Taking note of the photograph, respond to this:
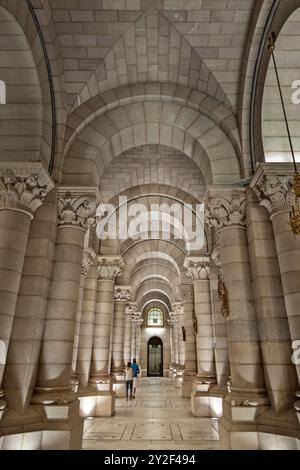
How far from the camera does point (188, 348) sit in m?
14.3

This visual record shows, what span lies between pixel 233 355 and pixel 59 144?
586 centimetres

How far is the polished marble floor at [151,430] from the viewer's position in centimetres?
630

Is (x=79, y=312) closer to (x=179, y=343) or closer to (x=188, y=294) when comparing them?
(x=188, y=294)

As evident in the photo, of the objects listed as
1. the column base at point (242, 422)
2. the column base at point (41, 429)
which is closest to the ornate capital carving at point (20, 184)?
the column base at point (41, 429)

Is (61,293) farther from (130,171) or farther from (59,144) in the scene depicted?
(130,171)

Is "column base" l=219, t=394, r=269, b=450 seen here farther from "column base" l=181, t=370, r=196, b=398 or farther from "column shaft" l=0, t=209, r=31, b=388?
"column base" l=181, t=370, r=196, b=398

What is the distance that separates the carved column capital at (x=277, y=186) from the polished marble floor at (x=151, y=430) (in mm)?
4925

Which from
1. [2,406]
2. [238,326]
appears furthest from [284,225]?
[2,406]

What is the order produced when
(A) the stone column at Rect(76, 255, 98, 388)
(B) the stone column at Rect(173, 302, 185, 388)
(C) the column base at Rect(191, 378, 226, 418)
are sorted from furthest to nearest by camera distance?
(B) the stone column at Rect(173, 302, 185, 388)
(A) the stone column at Rect(76, 255, 98, 388)
(C) the column base at Rect(191, 378, 226, 418)

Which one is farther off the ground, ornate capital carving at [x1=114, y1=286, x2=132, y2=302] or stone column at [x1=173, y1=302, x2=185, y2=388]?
ornate capital carving at [x1=114, y1=286, x2=132, y2=302]

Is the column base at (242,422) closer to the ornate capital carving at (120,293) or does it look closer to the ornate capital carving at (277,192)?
the ornate capital carving at (277,192)

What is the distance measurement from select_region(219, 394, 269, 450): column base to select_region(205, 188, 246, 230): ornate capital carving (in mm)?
3447

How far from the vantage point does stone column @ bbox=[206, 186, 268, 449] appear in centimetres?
538

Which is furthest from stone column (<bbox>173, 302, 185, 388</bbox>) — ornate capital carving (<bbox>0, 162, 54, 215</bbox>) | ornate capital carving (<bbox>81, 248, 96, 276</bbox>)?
ornate capital carving (<bbox>0, 162, 54, 215</bbox>)
